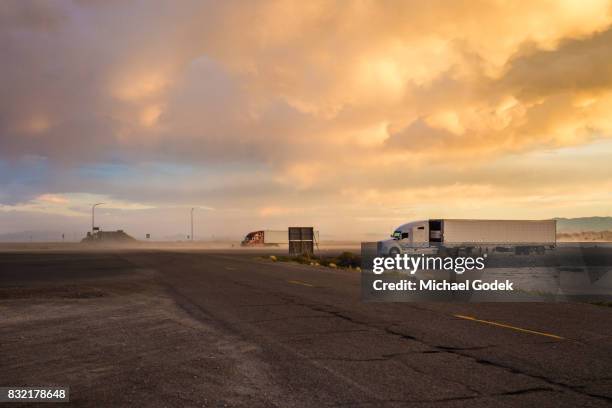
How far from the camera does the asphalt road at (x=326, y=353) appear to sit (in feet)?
21.4

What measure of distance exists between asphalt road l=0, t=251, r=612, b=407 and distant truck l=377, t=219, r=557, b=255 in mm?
25753

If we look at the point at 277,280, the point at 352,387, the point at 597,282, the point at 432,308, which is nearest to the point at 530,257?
the point at 597,282

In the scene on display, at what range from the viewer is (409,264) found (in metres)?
37.6

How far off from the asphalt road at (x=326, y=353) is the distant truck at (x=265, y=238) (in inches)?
3347

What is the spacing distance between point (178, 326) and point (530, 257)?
45.5 m

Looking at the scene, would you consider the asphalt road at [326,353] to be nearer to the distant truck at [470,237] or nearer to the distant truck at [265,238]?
the distant truck at [470,237]

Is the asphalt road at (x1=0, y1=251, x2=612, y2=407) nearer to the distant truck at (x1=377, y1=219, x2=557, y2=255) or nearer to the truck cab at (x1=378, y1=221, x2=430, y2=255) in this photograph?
the truck cab at (x1=378, y1=221, x2=430, y2=255)

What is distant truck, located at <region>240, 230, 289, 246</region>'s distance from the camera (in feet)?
331

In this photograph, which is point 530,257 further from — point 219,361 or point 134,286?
point 219,361

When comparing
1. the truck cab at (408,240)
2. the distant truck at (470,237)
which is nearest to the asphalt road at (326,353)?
the truck cab at (408,240)

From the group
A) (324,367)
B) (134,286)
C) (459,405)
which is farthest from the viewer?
(134,286)

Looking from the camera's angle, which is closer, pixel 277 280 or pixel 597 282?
pixel 277 280

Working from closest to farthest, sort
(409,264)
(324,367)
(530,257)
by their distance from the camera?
(324,367), (409,264), (530,257)

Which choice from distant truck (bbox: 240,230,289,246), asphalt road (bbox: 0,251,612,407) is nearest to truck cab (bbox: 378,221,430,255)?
asphalt road (bbox: 0,251,612,407)
